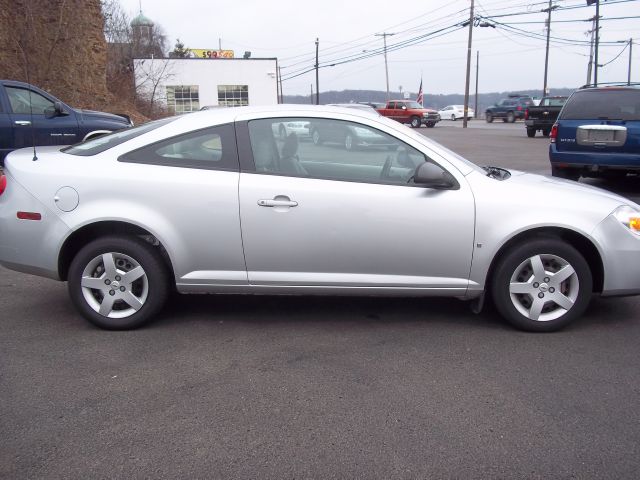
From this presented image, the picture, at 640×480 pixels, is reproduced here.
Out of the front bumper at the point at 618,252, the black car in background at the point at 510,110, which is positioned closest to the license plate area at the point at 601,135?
the front bumper at the point at 618,252

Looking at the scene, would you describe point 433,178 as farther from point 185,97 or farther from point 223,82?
point 185,97

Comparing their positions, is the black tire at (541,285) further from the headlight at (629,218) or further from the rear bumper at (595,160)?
the rear bumper at (595,160)

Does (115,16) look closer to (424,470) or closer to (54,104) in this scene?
(54,104)

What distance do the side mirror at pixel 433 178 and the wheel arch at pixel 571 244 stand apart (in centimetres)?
56

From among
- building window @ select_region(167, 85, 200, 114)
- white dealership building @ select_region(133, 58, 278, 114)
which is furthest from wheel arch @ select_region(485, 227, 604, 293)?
building window @ select_region(167, 85, 200, 114)

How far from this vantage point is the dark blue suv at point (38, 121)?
989cm

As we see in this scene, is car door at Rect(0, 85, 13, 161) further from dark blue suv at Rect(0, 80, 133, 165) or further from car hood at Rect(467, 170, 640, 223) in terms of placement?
car hood at Rect(467, 170, 640, 223)

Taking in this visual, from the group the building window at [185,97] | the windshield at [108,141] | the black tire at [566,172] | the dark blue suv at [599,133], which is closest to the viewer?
the windshield at [108,141]

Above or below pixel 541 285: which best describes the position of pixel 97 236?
above

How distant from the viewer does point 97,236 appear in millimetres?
4238

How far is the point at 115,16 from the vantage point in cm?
3394

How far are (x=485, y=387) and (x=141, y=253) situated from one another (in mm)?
2419

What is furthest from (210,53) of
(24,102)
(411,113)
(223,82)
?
(24,102)

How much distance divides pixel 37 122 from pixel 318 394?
8980 mm
